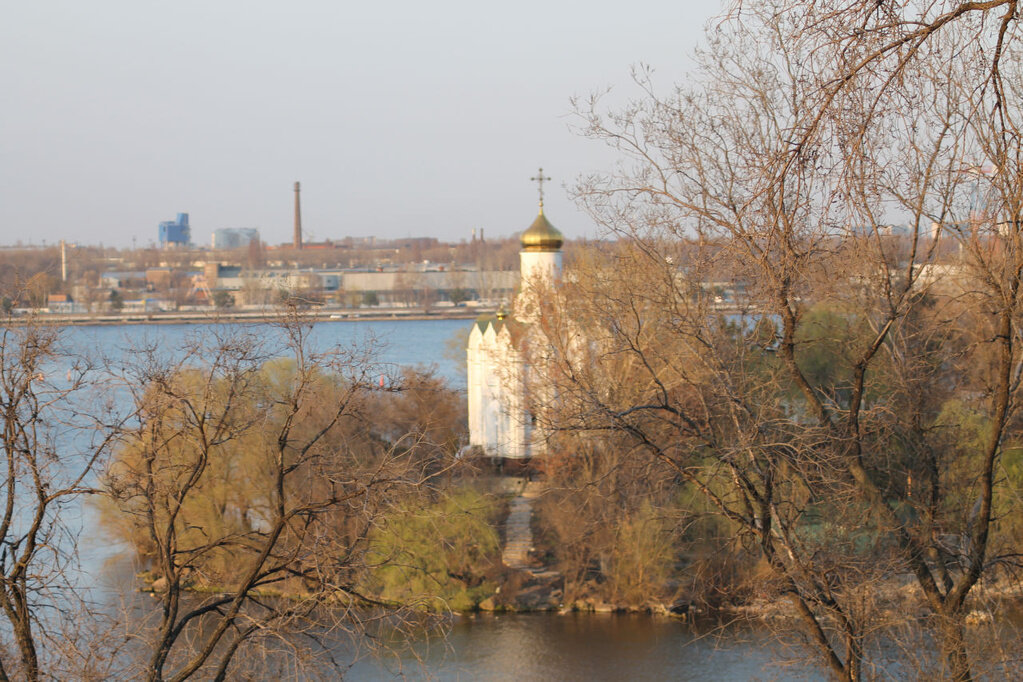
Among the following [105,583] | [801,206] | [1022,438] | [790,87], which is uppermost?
[790,87]

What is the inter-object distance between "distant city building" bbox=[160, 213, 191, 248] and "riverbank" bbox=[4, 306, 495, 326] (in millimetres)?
72870

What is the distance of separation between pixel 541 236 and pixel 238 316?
16453 mm

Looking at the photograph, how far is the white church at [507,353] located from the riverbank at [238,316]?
10.0ft

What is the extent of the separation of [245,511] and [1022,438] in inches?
428

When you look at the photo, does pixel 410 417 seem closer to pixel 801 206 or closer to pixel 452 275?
pixel 801 206

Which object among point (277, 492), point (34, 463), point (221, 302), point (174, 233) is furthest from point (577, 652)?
point (174, 233)

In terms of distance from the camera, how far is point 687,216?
16.0 feet

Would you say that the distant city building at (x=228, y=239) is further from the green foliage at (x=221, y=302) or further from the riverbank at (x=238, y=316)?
the green foliage at (x=221, y=302)

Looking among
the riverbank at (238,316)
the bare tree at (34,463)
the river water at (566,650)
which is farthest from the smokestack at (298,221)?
the bare tree at (34,463)

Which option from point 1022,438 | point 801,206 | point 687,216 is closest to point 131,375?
point 687,216

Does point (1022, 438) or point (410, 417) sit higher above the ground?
point (1022, 438)

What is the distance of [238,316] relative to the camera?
8430mm

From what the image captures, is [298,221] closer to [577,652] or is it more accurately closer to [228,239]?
[228,239]

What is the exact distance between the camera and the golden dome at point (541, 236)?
965 inches
